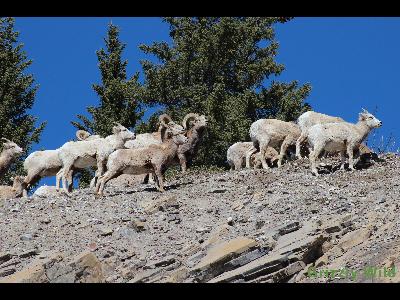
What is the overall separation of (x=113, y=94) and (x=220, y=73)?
5.60 m

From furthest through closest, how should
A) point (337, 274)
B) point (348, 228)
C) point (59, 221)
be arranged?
point (59, 221), point (348, 228), point (337, 274)

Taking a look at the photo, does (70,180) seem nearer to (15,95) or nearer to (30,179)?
(30,179)

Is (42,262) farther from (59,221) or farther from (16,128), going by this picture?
(16,128)

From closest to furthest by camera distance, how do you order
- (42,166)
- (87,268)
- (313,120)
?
1. (87,268)
2. (42,166)
3. (313,120)

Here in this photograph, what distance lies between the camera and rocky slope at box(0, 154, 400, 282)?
1099cm

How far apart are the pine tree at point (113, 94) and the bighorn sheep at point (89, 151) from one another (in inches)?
508

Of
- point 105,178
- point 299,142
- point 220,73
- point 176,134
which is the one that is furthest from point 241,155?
point 220,73

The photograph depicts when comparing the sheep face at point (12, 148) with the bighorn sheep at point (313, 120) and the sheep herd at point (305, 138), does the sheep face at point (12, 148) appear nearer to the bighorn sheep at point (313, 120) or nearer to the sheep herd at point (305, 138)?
the sheep herd at point (305, 138)

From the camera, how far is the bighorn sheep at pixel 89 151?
1998 centimetres

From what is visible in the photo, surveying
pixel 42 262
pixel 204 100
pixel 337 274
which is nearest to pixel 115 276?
pixel 42 262

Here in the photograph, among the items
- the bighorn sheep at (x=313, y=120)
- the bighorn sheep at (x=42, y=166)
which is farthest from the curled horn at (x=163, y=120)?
the bighorn sheep at (x=313, y=120)

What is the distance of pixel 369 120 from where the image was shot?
19.1m

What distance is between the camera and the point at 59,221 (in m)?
16.0

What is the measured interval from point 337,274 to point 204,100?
2682 cm
